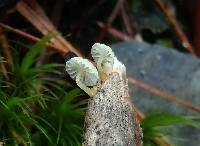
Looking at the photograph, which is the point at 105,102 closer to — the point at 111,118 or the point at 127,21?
the point at 111,118

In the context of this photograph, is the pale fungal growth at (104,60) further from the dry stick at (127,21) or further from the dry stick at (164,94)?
the dry stick at (127,21)

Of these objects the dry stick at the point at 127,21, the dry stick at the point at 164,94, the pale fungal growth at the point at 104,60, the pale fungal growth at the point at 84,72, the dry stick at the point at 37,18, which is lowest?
the pale fungal growth at the point at 84,72

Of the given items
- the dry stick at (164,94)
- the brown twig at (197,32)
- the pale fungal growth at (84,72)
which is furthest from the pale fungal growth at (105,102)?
the brown twig at (197,32)

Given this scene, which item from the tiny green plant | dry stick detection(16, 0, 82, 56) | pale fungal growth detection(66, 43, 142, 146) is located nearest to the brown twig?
dry stick detection(16, 0, 82, 56)

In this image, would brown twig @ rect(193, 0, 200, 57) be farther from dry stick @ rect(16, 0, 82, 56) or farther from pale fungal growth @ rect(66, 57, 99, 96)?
pale fungal growth @ rect(66, 57, 99, 96)

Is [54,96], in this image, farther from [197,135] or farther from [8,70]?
[197,135]

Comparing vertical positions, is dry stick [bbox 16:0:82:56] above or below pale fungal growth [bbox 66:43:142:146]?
above
